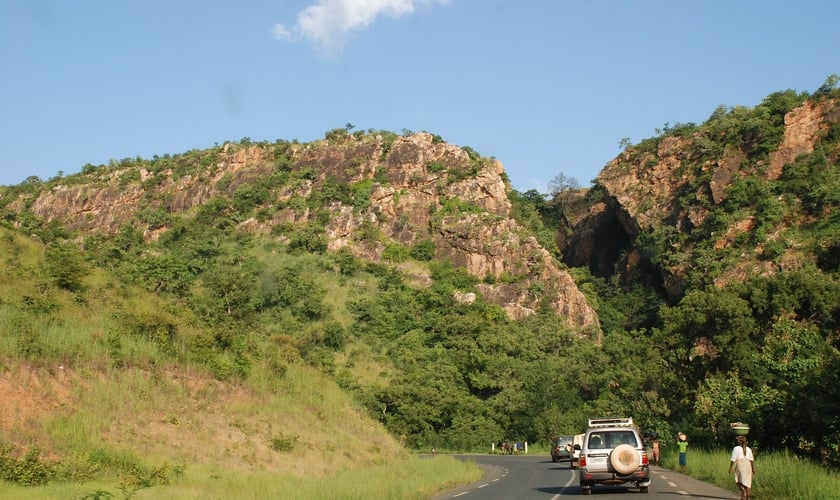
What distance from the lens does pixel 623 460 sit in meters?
19.6

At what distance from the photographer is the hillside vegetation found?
939 inches

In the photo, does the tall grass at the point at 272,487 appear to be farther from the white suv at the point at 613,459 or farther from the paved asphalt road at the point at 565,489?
the white suv at the point at 613,459

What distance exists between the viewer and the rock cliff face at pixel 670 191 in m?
79.6

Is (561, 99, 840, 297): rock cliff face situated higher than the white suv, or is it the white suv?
(561, 99, 840, 297): rock cliff face

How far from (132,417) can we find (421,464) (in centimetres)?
1081

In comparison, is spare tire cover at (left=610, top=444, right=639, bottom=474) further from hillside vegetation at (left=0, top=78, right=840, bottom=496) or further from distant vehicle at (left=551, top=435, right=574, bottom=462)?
distant vehicle at (left=551, top=435, right=574, bottom=462)

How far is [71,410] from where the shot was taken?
21.6 metres

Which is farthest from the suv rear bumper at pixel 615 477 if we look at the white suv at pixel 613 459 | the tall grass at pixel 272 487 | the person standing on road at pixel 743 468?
the tall grass at pixel 272 487

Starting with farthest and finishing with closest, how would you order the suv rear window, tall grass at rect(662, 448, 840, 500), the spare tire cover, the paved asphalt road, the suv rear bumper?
1. the suv rear window
2. the paved asphalt road
3. the suv rear bumper
4. the spare tire cover
5. tall grass at rect(662, 448, 840, 500)

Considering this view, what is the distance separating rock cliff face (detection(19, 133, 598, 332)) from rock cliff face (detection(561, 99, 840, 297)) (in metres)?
12.1

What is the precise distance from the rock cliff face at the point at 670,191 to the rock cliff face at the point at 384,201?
1207 centimetres

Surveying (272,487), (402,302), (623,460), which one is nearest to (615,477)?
(623,460)

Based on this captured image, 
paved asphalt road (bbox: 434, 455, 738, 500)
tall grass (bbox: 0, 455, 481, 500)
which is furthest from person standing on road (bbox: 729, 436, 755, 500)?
tall grass (bbox: 0, 455, 481, 500)

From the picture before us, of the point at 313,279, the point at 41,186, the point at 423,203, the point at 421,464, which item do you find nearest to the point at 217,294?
the point at 313,279
